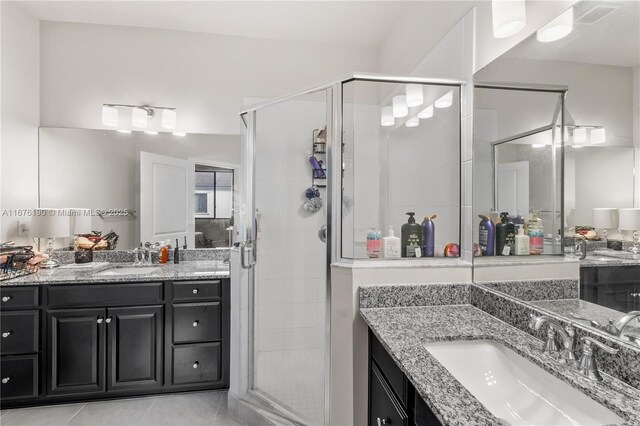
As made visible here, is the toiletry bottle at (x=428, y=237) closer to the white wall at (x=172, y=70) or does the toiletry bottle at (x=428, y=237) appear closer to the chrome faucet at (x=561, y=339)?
the chrome faucet at (x=561, y=339)

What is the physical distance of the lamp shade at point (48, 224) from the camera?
2416mm

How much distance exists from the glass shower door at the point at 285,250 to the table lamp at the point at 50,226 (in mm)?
1601

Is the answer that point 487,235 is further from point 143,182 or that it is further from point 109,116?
point 109,116

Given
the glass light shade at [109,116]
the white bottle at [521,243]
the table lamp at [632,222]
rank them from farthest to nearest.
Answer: the glass light shade at [109,116]
the white bottle at [521,243]
the table lamp at [632,222]

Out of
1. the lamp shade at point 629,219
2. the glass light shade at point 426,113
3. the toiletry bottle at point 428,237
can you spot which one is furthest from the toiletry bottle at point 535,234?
the glass light shade at point 426,113

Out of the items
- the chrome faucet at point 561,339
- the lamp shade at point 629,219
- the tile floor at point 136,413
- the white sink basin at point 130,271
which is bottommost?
the tile floor at point 136,413

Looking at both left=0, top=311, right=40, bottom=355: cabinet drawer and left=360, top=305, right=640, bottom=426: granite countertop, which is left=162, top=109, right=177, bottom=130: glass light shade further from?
left=360, top=305, right=640, bottom=426: granite countertop

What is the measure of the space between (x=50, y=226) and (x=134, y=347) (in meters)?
1.16

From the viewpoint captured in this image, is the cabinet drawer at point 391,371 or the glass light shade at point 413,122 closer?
the cabinet drawer at point 391,371

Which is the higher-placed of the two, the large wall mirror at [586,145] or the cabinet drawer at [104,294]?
the large wall mirror at [586,145]

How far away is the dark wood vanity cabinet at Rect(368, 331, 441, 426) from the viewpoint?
89 cm

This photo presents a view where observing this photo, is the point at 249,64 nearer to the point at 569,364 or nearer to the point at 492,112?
the point at 492,112

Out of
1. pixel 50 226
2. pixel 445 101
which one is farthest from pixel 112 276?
pixel 445 101

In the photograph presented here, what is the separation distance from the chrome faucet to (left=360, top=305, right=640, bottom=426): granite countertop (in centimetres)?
4
